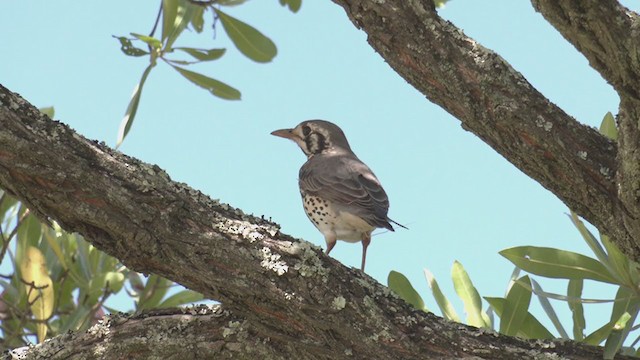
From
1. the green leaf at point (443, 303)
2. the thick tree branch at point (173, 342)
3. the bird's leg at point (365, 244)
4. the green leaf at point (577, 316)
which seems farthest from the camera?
the bird's leg at point (365, 244)

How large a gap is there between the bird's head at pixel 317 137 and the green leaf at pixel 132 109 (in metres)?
2.03

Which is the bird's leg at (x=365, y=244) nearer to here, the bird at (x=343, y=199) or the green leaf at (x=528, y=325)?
the bird at (x=343, y=199)

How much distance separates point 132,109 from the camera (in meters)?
6.01

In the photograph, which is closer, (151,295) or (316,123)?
(151,295)

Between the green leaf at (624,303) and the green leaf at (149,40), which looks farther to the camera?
the green leaf at (149,40)

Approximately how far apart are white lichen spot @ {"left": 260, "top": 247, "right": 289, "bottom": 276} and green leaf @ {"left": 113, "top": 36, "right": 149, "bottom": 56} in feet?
8.03

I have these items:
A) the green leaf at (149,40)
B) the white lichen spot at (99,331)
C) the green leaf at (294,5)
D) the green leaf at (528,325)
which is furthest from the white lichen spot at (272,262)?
the green leaf at (294,5)

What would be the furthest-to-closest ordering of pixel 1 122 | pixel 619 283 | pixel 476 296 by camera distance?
pixel 476 296, pixel 619 283, pixel 1 122

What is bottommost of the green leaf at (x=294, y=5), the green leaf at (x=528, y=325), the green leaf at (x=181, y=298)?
the green leaf at (x=528, y=325)

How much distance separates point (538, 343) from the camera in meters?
3.96

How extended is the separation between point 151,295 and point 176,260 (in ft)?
8.69

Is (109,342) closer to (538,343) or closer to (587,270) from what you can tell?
(538,343)

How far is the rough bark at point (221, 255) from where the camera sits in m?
3.56

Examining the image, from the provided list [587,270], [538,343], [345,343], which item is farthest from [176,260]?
[587,270]
